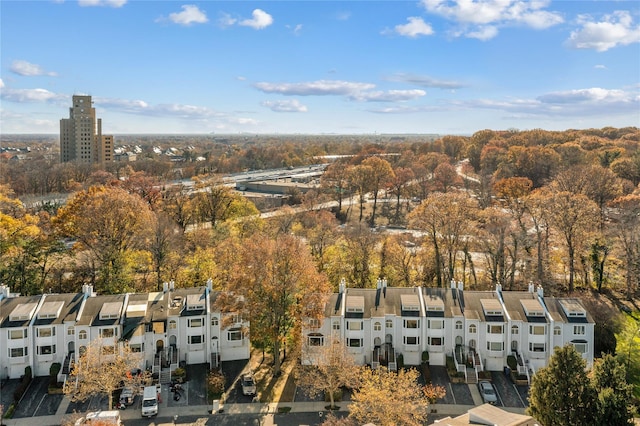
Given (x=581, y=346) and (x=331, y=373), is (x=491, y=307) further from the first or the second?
(x=331, y=373)

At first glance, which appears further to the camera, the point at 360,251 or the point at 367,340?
the point at 360,251

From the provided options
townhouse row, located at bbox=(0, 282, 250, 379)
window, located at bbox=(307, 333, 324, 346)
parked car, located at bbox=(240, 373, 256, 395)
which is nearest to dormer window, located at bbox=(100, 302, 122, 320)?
townhouse row, located at bbox=(0, 282, 250, 379)

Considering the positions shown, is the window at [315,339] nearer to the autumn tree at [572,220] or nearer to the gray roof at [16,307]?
the gray roof at [16,307]

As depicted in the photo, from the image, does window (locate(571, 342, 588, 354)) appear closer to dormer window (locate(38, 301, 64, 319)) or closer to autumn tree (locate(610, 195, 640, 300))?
autumn tree (locate(610, 195, 640, 300))

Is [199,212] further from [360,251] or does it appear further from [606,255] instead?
[606,255]

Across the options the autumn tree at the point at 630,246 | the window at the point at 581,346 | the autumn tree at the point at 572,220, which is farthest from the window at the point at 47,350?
the autumn tree at the point at 630,246

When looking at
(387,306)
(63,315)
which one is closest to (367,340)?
(387,306)

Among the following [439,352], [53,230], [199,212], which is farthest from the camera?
[199,212]
